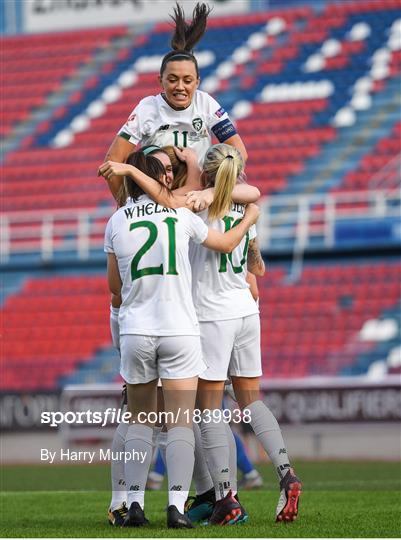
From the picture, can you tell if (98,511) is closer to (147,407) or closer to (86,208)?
(147,407)

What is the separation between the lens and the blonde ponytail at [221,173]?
625 centimetres

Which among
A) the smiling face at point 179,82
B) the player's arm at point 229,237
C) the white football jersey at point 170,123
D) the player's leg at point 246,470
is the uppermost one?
the smiling face at point 179,82

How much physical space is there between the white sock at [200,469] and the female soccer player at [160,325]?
65cm

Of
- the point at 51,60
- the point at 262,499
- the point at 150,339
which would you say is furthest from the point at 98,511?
the point at 51,60

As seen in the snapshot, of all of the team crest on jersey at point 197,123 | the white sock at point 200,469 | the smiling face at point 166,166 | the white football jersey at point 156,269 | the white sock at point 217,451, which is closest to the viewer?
the white football jersey at point 156,269

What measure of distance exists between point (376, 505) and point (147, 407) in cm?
200

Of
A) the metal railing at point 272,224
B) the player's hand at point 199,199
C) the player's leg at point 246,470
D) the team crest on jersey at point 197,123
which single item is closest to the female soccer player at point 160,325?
Answer: the player's hand at point 199,199

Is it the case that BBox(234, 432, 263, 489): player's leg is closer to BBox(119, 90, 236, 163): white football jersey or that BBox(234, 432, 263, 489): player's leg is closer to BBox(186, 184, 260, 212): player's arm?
BBox(119, 90, 236, 163): white football jersey

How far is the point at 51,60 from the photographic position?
25656 millimetres

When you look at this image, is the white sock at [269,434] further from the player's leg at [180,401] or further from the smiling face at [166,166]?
the smiling face at [166,166]

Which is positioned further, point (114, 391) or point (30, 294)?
point (30, 294)

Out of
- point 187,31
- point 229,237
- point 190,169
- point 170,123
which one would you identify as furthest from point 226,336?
point 187,31

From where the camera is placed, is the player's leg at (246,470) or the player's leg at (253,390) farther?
the player's leg at (246,470)

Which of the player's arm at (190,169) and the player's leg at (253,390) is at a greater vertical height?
the player's arm at (190,169)
